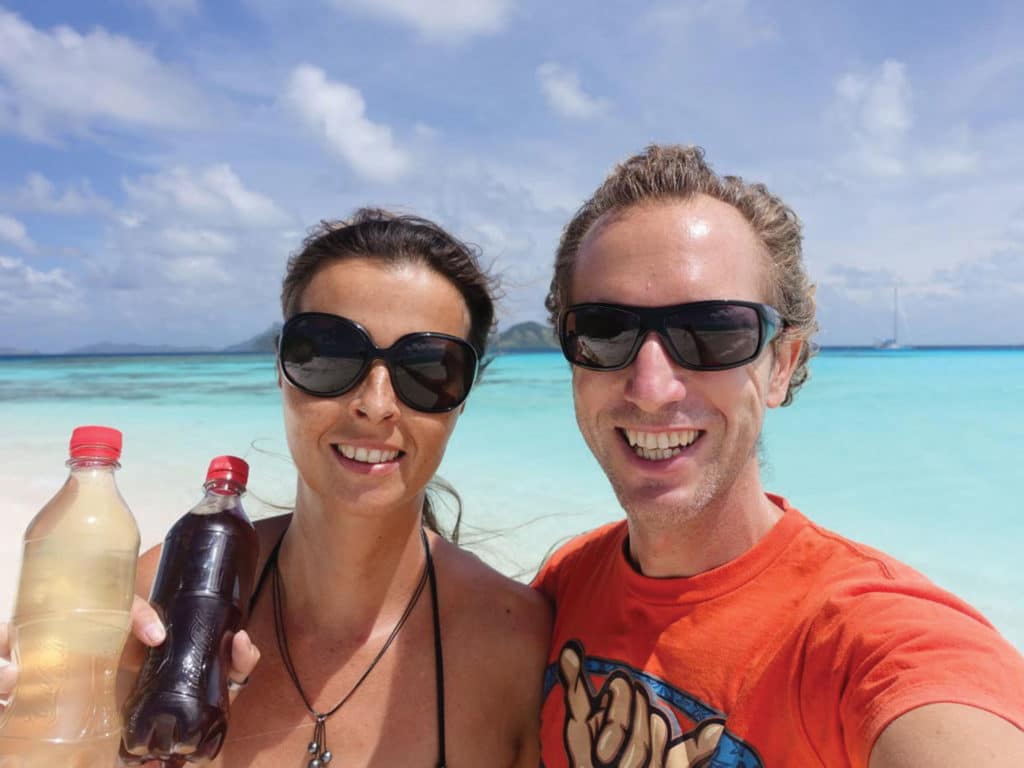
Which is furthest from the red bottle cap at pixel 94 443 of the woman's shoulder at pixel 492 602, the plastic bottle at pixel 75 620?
the woman's shoulder at pixel 492 602

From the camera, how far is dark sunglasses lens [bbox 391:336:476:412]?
2.22 meters

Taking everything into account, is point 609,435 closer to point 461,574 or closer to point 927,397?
point 461,574

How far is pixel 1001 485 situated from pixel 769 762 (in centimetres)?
1185

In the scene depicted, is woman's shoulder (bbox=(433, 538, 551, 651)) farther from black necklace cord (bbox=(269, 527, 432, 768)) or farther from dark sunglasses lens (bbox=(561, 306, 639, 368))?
dark sunglasses lens (bbox=(561, 306, 639, 368))

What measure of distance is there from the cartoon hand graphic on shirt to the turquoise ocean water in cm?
131

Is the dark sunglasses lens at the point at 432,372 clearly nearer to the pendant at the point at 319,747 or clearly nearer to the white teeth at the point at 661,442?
the white teeth at the point at 661,442

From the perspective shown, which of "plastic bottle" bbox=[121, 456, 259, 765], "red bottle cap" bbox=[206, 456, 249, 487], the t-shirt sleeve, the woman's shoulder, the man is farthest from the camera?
the woman's shoulder

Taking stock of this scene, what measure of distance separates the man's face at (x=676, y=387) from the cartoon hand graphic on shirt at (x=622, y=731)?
48 centimetres

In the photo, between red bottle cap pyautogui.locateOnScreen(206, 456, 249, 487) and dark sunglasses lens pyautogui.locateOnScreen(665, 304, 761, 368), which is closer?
red bottle cap pyautogui.locateOnScreen(206, 456, 249, 487)

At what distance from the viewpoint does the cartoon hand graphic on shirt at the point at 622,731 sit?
1705mm

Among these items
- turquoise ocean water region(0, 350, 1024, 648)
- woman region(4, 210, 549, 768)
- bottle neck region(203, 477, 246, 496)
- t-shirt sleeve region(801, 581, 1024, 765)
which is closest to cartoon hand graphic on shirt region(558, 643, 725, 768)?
t-shirt sleeve region(801, 581, 1024, 765)

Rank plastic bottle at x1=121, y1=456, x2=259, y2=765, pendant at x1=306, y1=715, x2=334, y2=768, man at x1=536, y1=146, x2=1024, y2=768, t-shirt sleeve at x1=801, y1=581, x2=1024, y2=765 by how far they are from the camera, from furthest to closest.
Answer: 1. pendant at x1=306, y1=715, x2=334, y2=768
2. plastic bottle at x1=121, y1=456, x2=259, y2=765
3. man at x1=536, y1=146, x2=1024, y2=768
4. t-shirt sleeve at x1=801, y1=581, x2=1024, y2=765

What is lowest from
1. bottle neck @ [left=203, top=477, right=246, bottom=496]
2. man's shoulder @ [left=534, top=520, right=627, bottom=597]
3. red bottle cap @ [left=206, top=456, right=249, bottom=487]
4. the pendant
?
the pendant

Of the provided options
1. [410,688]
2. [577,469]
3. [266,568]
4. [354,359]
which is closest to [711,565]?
[410,688]
